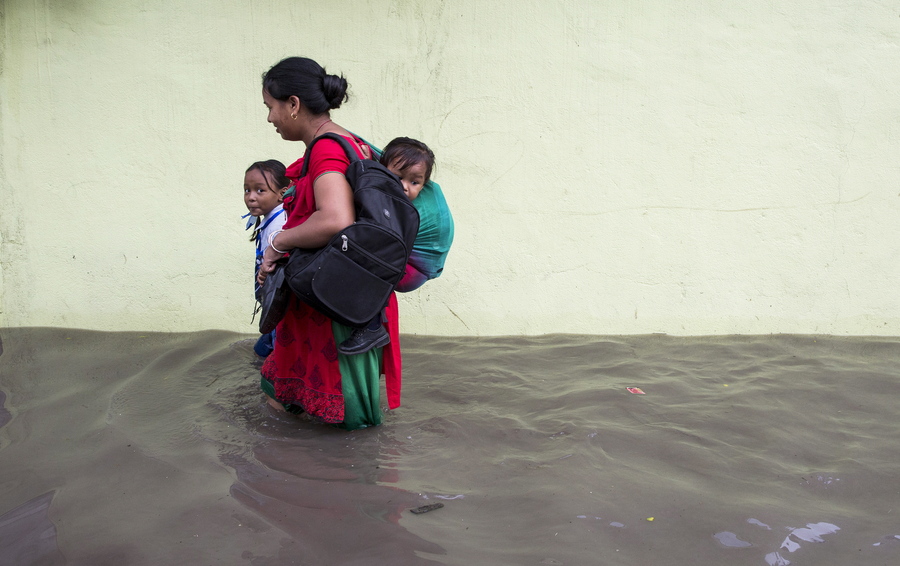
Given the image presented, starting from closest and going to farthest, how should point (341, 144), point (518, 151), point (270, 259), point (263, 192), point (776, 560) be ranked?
point (776, 560) < point (341, 144) < point (270, 259) < point (263, 192) < point (518, 151)

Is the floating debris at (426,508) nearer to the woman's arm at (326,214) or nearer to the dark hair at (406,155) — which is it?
the woman's arm at (326,214)

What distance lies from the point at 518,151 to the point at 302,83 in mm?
1896

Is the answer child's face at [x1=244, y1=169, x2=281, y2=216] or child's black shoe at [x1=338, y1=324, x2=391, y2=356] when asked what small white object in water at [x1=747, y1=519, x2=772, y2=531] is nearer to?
child's black shoe at [x1=338, y1=324, x2=391, y2=356]

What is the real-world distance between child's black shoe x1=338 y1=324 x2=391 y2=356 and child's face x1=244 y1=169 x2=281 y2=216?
1.01 m

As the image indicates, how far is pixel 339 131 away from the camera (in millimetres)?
2535

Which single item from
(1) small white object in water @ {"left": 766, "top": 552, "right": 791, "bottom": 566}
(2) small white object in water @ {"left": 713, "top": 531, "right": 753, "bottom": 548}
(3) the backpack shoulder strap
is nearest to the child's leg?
(3) the backpack shoulder strap

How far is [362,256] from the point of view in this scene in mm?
2312

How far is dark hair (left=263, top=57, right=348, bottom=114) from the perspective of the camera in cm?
246

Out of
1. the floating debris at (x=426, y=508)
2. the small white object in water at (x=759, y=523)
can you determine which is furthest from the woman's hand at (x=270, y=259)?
the small white object in water at (x=759, y=523)

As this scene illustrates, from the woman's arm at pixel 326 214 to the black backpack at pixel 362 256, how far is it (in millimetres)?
29

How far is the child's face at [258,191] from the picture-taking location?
3182 millimetres

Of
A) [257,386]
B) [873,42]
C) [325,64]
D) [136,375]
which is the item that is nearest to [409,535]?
[257,386]

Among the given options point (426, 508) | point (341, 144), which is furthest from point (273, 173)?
point (426, 508)

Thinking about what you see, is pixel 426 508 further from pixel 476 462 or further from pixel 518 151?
pixel 518 151
